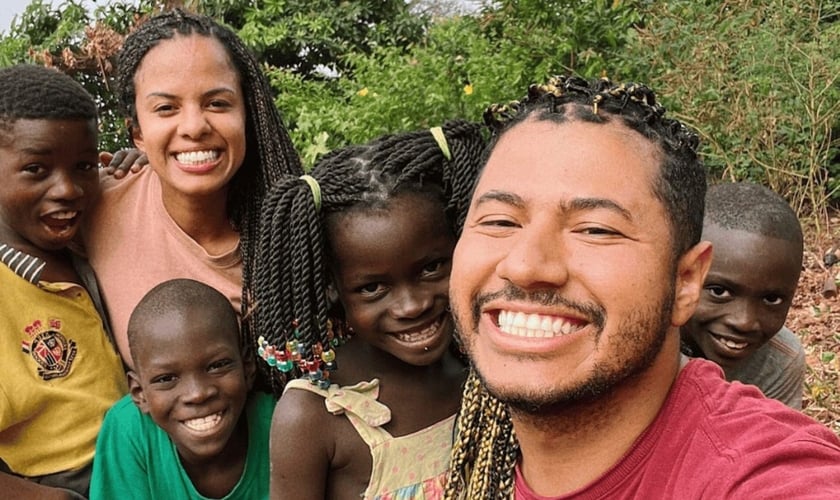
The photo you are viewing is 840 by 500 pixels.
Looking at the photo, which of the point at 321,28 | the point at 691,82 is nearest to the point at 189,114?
the point at 691,82

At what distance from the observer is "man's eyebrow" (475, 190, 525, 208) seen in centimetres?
167

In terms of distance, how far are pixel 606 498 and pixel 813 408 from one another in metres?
3.34

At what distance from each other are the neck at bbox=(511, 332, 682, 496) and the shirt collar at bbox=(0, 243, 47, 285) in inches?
66.3

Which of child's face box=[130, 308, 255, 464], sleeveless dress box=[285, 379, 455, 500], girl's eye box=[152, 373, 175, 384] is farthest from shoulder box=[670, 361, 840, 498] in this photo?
girl's eye box=[152, 373, 175, 384]

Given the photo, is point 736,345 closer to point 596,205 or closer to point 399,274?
point 399,274

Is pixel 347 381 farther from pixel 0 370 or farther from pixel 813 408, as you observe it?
pixel 813 408

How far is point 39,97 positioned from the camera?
2.68 metres

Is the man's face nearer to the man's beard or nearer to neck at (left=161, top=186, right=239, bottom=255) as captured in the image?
the man's beard

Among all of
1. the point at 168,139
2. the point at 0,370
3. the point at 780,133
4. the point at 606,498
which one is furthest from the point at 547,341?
the point at 780,133

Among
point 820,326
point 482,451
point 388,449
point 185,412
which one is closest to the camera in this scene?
point 482,451

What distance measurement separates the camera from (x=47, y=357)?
264 cm

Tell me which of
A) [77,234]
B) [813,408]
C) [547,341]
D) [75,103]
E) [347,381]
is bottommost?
[813,408]

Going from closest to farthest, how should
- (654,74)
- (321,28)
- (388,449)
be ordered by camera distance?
(388,449) → (654,74) → (321,28)

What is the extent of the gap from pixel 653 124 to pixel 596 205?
0.26m
